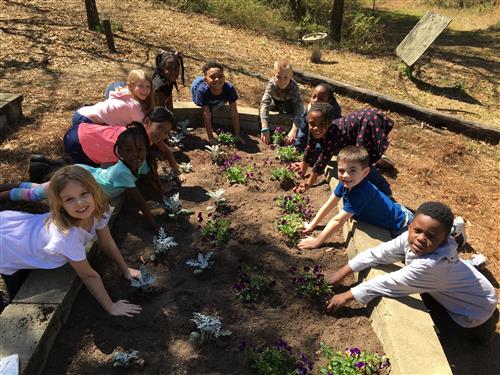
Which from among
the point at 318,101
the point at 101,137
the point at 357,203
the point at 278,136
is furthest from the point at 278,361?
the point at 278,136

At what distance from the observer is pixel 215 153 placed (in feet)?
17.4

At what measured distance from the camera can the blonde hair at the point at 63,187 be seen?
2910mm

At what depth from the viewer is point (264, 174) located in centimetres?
517

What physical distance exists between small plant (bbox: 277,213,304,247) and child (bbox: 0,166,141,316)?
1585mm

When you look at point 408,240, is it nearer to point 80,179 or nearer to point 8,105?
point 80,179

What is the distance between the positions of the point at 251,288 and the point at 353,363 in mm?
986

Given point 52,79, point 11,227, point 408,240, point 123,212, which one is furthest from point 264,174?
point 52,79

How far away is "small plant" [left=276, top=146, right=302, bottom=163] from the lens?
539cm

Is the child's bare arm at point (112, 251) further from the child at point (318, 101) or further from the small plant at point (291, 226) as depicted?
the child at point (318, 101)

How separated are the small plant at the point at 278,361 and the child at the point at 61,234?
101 centimetres

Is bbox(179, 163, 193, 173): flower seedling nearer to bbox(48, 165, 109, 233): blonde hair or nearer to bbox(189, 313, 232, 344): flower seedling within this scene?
bbox(48, 165, 109, 233): blonde hair

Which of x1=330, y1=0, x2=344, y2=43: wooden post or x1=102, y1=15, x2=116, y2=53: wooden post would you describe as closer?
x1=102, y1=15, x2=116, y2=53: wooden post

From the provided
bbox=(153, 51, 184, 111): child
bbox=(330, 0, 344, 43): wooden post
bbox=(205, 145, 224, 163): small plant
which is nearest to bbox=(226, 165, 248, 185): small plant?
bbox=(205, 145, 224, 163): small plant

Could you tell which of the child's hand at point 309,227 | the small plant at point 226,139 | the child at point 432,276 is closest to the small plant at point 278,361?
the child at point 432,276
